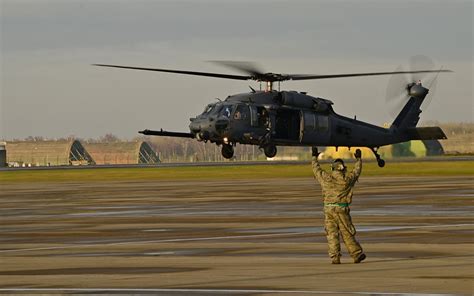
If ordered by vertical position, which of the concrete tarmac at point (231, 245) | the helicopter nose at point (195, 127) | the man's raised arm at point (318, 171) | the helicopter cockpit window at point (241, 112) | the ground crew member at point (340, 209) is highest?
the helicopter cockpit window at point (241, 112)

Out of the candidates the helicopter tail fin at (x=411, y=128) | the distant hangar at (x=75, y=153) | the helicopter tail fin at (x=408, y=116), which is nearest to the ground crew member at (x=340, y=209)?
the helicopter tail fin at (x=411, y=128)

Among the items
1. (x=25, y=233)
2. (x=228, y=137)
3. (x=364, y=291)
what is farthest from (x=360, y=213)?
(x=228, y=137)

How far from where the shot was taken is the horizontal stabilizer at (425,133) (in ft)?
225

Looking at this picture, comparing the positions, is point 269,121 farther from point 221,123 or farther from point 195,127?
point 195,127

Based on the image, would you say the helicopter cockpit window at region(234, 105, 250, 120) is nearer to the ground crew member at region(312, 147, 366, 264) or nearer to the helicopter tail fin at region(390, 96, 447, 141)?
the helicopter tail fin at region(390, 96, 447, 141)

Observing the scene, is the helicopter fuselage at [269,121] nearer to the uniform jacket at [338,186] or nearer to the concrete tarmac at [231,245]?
the concrete tarmac at [231,245]

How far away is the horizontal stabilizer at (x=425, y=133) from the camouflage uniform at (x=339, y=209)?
4965 cm

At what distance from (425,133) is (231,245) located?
47211 millimetres

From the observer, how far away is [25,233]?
27734 mm

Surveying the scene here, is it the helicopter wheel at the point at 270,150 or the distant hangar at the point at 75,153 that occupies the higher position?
the distant hangar at the point at 75,153

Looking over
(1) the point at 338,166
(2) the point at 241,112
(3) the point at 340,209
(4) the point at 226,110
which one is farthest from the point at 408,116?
(3) the point at 340,209

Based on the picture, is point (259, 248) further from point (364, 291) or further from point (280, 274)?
point (364, 291)

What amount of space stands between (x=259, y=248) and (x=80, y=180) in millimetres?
48091

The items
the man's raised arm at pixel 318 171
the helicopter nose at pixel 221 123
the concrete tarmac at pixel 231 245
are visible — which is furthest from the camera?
the helicopter nose at pixel 221 123
